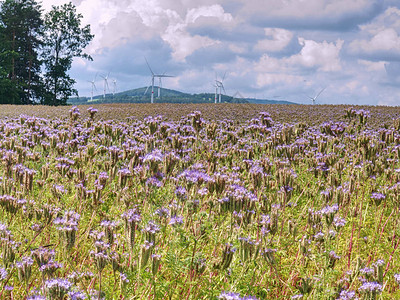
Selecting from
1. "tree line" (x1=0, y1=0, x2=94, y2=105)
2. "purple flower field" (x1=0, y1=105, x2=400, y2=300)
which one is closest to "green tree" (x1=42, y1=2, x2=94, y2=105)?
"tree line" (x1=0, y1=0, x2=94, y2=105)

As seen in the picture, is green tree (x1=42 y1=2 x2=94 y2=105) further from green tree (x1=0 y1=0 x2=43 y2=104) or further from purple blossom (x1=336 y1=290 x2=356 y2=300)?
purple blossom (x1=336 y1=290 x2=356 y2=300)

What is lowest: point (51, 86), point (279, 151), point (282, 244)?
point (282, 244)

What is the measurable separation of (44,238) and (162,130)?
2.58 metres

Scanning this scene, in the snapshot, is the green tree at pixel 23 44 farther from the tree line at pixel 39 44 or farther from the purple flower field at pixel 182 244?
the purple flower field at pixel 182 244

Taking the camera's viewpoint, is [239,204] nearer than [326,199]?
Yes

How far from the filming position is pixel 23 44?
6091 centimetres

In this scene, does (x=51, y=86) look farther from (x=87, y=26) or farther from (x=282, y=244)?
(x=282, y=244)

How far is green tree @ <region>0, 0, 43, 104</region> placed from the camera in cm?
5769

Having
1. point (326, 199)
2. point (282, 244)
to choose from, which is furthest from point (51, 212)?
point (326, 199)

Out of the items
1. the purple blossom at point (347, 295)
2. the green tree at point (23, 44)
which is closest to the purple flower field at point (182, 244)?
A: the purple blossom at point (347, 295)

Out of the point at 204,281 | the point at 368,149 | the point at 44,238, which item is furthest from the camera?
the point at 368,149

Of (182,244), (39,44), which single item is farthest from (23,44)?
(182,244)

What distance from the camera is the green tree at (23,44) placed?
5769 cm

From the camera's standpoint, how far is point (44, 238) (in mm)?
4809
